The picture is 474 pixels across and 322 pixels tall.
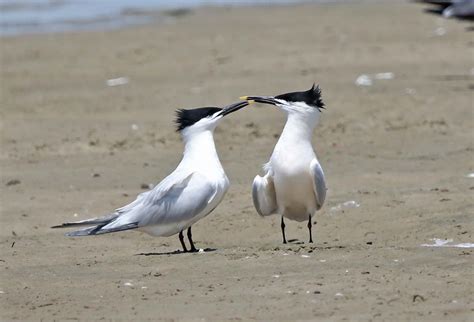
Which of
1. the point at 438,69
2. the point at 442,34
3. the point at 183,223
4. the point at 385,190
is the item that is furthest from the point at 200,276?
the point at 442,34

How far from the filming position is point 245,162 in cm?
1105

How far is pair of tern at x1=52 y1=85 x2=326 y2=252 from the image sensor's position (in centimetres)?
762

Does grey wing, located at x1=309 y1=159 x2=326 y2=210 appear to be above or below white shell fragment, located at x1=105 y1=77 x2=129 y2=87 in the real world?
above

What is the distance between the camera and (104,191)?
1013cm

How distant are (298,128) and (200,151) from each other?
69cm

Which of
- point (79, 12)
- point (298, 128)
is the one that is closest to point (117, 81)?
point (298, 128)

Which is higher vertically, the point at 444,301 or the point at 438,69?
the point at 444,301

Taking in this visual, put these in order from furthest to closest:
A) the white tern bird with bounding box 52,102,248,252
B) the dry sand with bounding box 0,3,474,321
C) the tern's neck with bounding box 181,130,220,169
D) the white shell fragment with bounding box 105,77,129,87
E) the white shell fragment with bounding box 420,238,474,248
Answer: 1. the white shell fragment with bounding box 105,77,129,87
2. the tern's neck with bounding box 181,130,220,169
3. the white tern bird with bounding box 52,102,248,252
4. the white shell fragment with bounding box 420,238,474,248
5. the dry sand with bounding box 0,3,474,321

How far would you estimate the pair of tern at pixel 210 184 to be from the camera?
25.0 feet

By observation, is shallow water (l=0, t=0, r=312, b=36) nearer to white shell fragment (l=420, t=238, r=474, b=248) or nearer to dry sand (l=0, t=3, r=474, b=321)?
dry sand (l=0, t=3, r=474, b=321)

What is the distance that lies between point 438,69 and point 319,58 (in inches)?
64.7

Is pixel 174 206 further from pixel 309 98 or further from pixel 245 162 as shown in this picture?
pixel 245 162

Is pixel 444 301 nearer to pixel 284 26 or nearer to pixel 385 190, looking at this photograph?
pixel 385 190

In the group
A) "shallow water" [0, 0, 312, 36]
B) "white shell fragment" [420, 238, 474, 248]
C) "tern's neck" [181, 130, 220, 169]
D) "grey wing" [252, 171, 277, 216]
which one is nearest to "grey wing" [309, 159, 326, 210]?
"grey wing" [252, 171, 277, 216]
